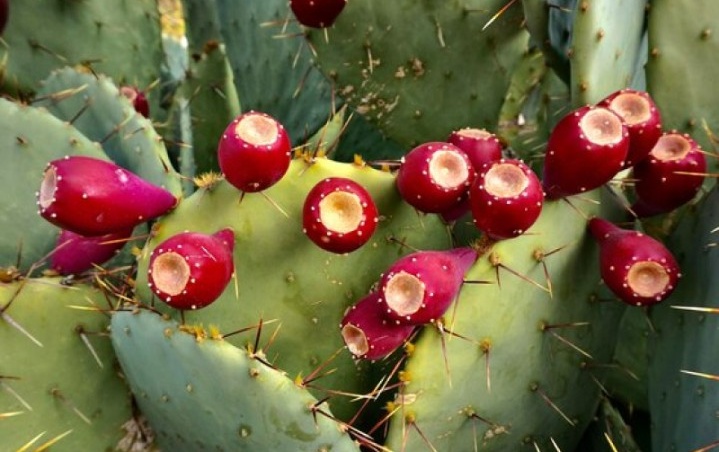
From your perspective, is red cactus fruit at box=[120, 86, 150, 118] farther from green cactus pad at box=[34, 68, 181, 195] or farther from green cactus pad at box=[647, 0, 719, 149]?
green cactus pad at box=[647, 0, 719, 149]

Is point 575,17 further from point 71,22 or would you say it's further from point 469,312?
point 71,22

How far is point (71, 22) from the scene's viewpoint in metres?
1.73

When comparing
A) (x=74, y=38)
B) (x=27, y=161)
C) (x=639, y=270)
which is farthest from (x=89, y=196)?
(x=74, y=38)

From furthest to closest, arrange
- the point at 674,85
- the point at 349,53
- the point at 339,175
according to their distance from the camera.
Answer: the point at 349,53
the point at 674,85
the point at 339,175

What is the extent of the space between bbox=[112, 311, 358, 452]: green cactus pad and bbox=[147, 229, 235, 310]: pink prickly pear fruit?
0.16ft

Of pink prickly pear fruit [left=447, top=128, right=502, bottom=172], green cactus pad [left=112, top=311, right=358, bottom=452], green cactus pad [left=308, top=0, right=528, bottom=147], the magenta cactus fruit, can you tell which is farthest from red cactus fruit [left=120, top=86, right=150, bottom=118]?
pink prickly pear fruit [left=447, top=128, right=502, bottom=172]

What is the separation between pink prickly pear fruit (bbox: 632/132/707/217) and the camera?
41.1 inches

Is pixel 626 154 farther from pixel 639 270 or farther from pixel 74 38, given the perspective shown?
pixel 74 38

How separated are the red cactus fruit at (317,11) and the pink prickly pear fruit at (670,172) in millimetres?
516

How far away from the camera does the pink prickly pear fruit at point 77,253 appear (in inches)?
46.6

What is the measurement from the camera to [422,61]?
4.85 ft

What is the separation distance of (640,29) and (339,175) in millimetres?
501

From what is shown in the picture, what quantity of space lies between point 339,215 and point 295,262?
14cm

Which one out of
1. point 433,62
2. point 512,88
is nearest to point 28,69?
point 433,62
